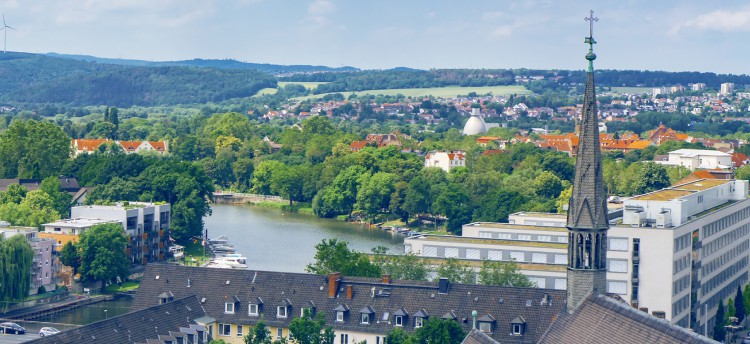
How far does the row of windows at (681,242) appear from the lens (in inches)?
2467

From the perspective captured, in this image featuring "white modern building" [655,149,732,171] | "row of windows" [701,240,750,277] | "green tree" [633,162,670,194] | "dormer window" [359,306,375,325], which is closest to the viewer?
"dormer window" [359,306,375,325]

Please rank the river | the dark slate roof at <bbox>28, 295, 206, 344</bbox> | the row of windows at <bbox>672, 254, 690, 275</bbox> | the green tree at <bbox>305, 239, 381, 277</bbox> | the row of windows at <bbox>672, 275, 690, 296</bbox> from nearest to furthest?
1. the dark slate roof at <bbox>28, 295, 206, 344</bbox>
2. the green tree at <bbox>305, 239, 381, 277</bbox>
3. the row of windows at <bbox>672, 254, 690, 275</bbox>
4. the row of windows at <bbox>672, 275, 690, 296</bbox>
5. the river

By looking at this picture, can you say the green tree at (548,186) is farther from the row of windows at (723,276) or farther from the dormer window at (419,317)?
the dormer window at (419,317)

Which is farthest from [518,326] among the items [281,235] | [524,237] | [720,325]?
[281,235]

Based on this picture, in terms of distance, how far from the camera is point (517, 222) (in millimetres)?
80812

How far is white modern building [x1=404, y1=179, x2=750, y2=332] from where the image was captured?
62.5 meters

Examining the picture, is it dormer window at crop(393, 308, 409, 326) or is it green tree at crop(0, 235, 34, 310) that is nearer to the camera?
dormer window at crop(393, 308, 409, 326)

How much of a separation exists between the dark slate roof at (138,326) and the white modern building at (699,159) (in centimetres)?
7181

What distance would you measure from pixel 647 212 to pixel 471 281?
31.9 feet

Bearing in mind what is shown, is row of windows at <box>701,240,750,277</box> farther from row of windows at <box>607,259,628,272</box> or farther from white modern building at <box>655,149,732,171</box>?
white modern building at <box>655,149,732,171</box>

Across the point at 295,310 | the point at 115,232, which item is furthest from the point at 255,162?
the point at 295,310

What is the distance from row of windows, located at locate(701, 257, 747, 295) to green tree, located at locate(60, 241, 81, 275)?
33.5m

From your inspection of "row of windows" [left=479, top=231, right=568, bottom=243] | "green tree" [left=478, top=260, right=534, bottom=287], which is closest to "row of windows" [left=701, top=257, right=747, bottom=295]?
"row of windows" [left=479, top=231, right=568, bottom=243]

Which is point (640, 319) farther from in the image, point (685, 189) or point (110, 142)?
point (110, 142)
